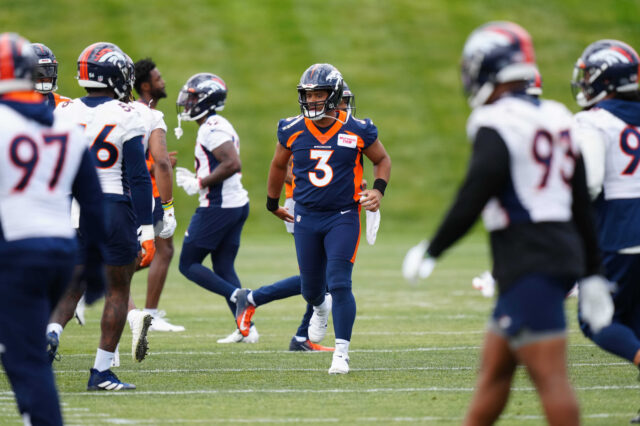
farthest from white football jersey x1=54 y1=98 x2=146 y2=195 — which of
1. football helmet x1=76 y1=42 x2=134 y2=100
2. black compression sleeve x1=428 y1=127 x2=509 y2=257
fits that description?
black compression sleeve x1=428 y1=127 x2=509 y2=257

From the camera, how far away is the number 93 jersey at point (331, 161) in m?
7.74

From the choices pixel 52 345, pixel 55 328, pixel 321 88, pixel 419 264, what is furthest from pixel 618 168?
pixel 55 328

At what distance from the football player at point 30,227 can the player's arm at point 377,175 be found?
3.38 metres

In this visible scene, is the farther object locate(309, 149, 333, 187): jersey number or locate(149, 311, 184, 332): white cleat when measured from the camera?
locate(149, 311, 184, 332): white cleat

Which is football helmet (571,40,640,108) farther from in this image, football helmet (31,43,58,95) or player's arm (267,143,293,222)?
football helmet (31,43,58,95)

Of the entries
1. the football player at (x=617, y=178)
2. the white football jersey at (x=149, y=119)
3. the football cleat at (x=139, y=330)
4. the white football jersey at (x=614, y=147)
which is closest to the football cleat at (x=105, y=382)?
the football cleat at (x=139, y=330)

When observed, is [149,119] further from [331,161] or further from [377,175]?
[377,175]

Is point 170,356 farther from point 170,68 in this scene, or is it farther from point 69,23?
point 69,23

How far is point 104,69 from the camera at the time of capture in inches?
272

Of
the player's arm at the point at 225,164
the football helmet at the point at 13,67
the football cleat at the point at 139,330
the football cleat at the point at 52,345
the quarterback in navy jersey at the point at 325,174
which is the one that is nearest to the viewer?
the football helmet at the point at 13,67

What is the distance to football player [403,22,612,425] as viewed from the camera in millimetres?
4031

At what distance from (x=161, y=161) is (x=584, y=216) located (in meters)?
4.66

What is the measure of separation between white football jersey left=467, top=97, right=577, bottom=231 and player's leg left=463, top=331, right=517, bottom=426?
504 mm

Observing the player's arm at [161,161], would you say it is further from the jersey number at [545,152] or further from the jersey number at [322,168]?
the jersey number at [545,152]
